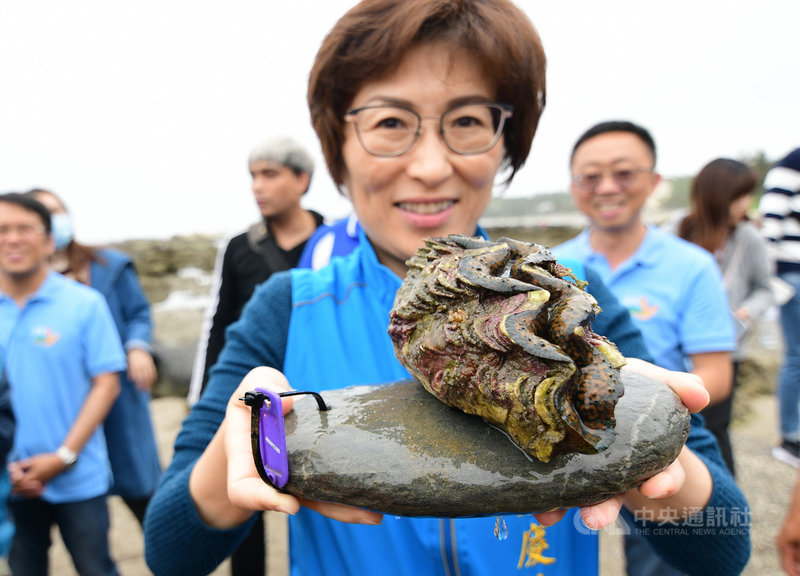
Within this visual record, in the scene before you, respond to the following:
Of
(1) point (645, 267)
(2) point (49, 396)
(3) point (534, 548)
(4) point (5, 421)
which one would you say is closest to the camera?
(3) point (534, 548)

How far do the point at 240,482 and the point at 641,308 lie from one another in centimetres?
274

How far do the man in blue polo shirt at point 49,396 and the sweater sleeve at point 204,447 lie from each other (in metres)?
2.07

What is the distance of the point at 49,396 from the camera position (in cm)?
353

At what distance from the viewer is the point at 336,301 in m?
1.98

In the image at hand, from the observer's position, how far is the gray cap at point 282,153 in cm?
432

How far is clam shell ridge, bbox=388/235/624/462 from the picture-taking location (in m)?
1.16

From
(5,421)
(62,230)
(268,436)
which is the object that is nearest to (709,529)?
(268,436)

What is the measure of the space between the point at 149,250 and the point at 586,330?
1757cm

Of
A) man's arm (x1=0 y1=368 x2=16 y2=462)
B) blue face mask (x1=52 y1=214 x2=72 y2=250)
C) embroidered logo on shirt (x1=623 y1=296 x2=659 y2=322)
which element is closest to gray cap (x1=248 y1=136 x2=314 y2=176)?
blue face mask (x1=52 y1=214 x2=72 y2=250)

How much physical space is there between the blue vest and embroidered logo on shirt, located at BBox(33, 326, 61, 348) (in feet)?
8.12

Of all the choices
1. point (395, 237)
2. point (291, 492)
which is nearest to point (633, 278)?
point (395, 237)

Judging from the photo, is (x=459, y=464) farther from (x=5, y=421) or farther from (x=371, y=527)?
(x=5, y=421)

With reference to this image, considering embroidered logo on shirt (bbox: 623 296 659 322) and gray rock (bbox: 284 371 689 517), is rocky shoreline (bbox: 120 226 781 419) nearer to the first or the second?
embroidered logo on shirt (bbox: 623 296 659 322)

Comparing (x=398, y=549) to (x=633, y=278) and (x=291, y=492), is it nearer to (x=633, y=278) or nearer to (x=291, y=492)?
(x=291, y=492)
